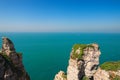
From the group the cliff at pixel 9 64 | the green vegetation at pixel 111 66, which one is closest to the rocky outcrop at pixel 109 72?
the green vegetation at pixel 111 66

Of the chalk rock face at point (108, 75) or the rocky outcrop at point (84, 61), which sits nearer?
the chalk rock face at point (108, 75)

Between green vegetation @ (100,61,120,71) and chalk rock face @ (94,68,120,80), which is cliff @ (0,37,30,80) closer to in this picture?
chalk rock face @ (94,68,120,80)

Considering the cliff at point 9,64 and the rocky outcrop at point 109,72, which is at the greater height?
the cliff at point 9,64

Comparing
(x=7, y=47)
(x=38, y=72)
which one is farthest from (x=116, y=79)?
(x=38, y=72)

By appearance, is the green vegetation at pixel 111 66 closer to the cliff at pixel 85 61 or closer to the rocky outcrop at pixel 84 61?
the cliff at pixel 85 61

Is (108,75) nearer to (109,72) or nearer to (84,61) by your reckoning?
(109,72)

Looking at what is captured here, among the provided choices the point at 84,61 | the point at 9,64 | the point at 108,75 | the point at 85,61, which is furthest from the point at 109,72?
the point at 9,64
